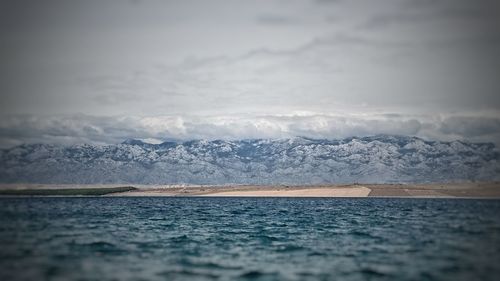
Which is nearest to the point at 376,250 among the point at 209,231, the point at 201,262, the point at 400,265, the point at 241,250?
the point at 400,265

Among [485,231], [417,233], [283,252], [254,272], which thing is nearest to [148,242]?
[283,252]

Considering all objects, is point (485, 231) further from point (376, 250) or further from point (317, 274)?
point (317, 274)

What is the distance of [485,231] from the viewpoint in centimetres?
6097

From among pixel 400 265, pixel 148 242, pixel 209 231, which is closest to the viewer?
pixel 400 265

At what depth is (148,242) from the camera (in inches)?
2136

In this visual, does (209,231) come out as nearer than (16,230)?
No

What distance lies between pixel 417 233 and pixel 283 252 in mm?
22489

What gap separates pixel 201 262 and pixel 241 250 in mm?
7784

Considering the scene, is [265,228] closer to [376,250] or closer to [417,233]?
[417,233]

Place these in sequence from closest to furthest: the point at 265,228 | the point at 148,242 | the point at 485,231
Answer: the point at 148,242
the point at 485,231
the point at 265,228

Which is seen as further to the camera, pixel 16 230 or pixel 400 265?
pixel 16 230

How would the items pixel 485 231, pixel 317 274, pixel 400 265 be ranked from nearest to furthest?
pixel 317 274 → pixel 400 265 → pixel 485 231

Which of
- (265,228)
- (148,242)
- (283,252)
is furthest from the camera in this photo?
(265,228)

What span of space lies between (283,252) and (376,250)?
8976 millimetres
